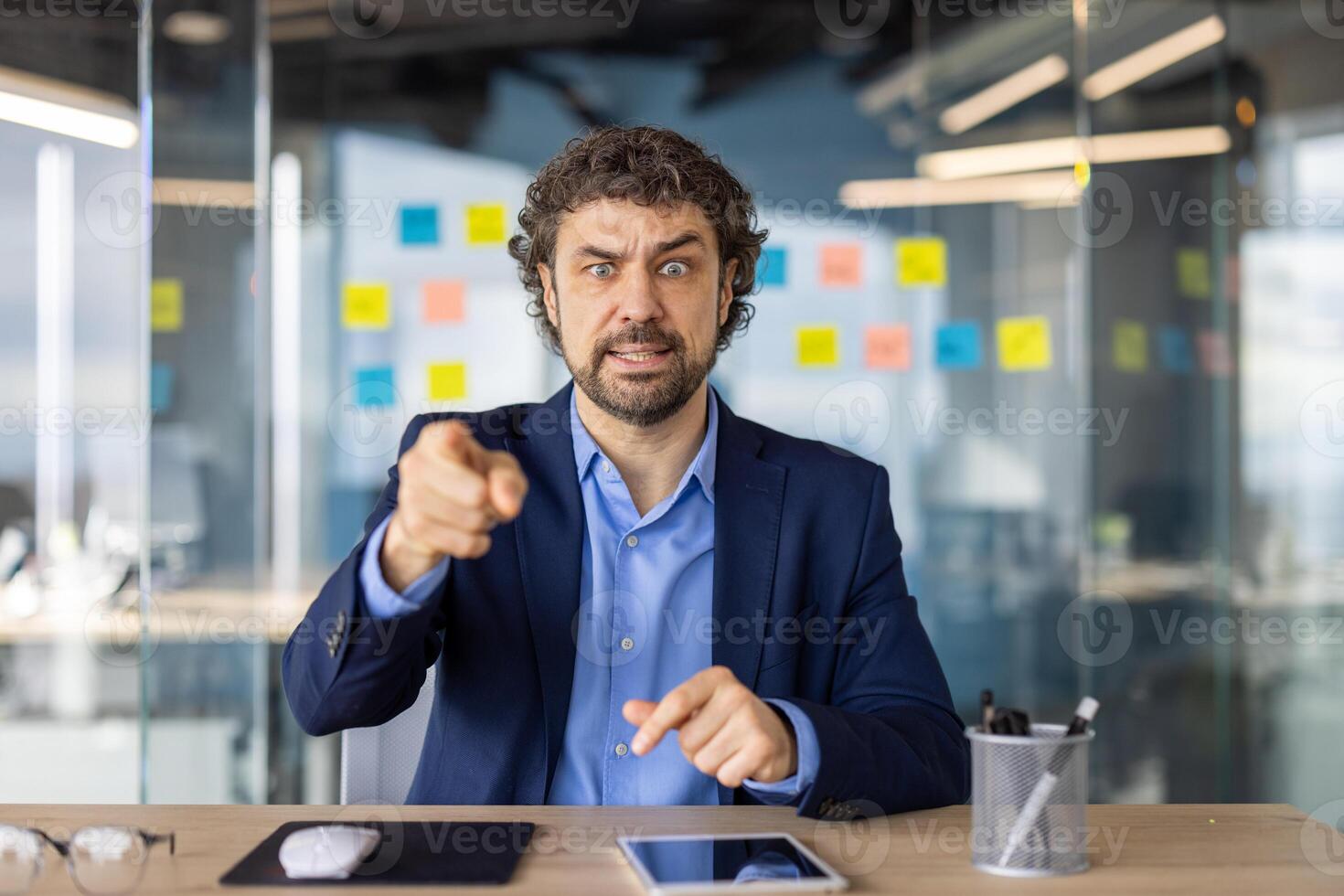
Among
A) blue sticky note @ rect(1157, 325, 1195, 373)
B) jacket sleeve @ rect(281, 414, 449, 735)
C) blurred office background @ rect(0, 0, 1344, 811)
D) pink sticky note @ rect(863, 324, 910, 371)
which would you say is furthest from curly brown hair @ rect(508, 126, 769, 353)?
blue sticky note @ rect(1157, 325, 1195, 373)

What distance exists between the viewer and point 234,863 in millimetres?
1132

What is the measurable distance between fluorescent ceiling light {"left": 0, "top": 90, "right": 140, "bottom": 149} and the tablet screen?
261 centimetres

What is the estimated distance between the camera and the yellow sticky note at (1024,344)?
12.3ft

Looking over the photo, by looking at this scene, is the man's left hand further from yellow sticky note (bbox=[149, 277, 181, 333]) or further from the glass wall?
yellow sticky note (bbox=[149, 277, 181, 333])

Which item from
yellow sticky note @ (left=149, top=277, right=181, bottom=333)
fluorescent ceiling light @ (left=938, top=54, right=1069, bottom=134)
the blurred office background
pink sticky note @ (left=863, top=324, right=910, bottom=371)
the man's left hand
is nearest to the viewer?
the man's left hand

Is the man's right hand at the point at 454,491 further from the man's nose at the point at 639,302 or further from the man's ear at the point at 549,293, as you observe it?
the man's ear at the point at 549,293

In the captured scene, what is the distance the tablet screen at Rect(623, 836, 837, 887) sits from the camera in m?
1.07

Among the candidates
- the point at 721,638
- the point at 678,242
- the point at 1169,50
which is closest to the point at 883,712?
the point at 721,638

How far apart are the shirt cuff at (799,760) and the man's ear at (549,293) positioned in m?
0.80

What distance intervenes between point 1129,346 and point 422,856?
3.05 metres

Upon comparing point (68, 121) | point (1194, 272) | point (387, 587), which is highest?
point (68, 121)

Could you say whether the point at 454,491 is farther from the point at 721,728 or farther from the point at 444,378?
the point at 444,378

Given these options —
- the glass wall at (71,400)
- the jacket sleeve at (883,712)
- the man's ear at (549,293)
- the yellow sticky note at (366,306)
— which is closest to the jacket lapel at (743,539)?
the jacket sleeve at (883,712)

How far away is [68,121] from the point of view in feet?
10.0
